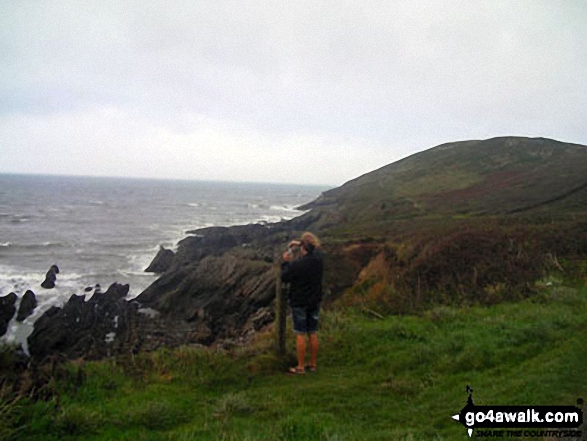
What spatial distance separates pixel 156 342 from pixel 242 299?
5621 mm

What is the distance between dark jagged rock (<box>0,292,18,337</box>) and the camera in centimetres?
2194

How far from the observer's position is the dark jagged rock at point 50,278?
29391mm

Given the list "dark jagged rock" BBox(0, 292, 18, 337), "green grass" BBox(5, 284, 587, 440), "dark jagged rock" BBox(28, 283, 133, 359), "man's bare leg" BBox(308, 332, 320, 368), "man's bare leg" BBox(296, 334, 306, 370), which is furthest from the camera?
"dark jagged rock" BBox(0, 292, 18, 337)

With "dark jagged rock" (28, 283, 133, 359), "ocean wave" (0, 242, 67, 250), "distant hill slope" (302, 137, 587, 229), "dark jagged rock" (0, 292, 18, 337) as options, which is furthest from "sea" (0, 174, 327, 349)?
"distant hill slope" (302, 137, 587, 229)

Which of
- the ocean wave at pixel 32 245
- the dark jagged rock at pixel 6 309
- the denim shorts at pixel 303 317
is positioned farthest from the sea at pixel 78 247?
the denim shorts at pixel 303 317

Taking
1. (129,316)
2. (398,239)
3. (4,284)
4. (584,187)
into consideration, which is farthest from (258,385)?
(584,187)

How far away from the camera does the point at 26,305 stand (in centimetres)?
2472

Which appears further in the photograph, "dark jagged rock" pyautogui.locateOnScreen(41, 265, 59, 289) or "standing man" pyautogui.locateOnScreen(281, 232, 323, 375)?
"dark jagged rock" pyautogui.locateOnScreen(41, 265, 59, 289)

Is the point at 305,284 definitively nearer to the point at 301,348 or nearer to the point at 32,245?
the point at 301,348

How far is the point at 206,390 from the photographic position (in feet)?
21.0

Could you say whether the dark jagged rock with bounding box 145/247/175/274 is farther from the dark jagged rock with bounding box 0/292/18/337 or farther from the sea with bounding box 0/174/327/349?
the dark jagged rock with bounding box 0/292/18/337

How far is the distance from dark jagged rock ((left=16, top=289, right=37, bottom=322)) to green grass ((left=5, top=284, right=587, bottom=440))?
20.6 meters

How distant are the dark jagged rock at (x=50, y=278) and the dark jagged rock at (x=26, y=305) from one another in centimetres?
275

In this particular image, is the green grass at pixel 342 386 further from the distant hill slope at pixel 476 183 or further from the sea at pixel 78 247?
the distant hill slope at pixel 476 183
